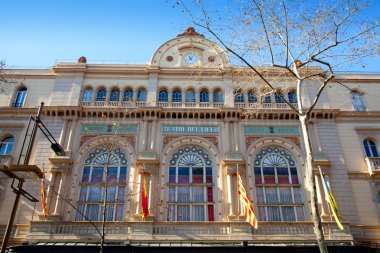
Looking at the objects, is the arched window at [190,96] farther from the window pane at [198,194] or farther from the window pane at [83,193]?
Result: the window pane at [83,193]

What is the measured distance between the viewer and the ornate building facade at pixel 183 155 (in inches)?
797

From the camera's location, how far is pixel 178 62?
28.5 m

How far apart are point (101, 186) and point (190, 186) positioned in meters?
6.13

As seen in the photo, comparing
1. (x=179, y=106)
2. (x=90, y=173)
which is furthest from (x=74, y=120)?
(x=179, y=106)

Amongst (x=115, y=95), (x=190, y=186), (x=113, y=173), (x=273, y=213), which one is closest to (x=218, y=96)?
(x=190, y=186)

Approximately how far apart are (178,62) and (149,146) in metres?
8.76

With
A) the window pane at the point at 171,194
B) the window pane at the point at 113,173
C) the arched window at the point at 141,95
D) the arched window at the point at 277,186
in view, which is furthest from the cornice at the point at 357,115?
the window pane at the point at 113,173

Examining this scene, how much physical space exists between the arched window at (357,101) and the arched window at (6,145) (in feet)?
89.3

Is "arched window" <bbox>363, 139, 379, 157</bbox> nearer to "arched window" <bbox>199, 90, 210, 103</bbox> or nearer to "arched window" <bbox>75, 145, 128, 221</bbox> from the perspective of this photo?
"arched window" <bbox>199, 90, 210, 103</bbox>

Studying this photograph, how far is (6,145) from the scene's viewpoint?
957 inches

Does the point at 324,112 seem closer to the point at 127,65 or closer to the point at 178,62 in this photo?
the point at 178,62

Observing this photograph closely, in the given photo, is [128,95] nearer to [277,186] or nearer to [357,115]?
[277,186]
